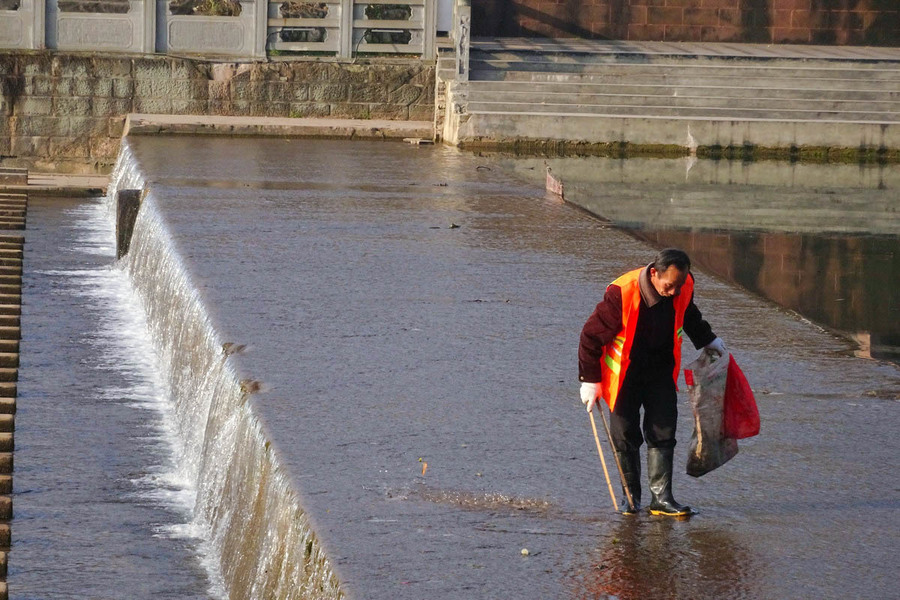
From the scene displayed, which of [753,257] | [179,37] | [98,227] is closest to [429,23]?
[179,37]

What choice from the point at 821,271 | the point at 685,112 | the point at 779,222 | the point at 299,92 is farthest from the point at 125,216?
the point at 685,112

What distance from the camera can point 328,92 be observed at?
71.6ft

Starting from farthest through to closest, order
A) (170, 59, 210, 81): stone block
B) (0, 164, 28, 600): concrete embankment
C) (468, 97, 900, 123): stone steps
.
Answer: (170, 59, 210, 81): stone block
(468, 97, 900, 123): stone steps
(0, 164, 28, 600): concrete embankment

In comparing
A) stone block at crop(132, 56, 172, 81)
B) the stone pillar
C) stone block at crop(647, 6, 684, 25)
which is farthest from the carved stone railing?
the stone pillar

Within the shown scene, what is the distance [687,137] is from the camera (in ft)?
68.5

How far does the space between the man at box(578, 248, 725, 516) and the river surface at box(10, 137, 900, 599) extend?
24 cm

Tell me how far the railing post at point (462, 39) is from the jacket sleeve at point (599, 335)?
1581 centimetres

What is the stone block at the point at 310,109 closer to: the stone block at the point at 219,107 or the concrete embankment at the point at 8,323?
the stone block at the point at 219,107

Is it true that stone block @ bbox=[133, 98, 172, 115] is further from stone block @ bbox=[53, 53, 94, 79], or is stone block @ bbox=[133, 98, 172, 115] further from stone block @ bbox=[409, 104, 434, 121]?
stone block @ bbox=[409, 104, 434, 121]

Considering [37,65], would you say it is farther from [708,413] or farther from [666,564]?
[666,564]

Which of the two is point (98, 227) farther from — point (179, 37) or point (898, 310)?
point (898, 310)

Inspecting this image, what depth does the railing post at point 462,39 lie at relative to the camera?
2056 centimetres

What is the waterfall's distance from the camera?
523 centimetres

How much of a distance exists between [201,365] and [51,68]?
556 inches
